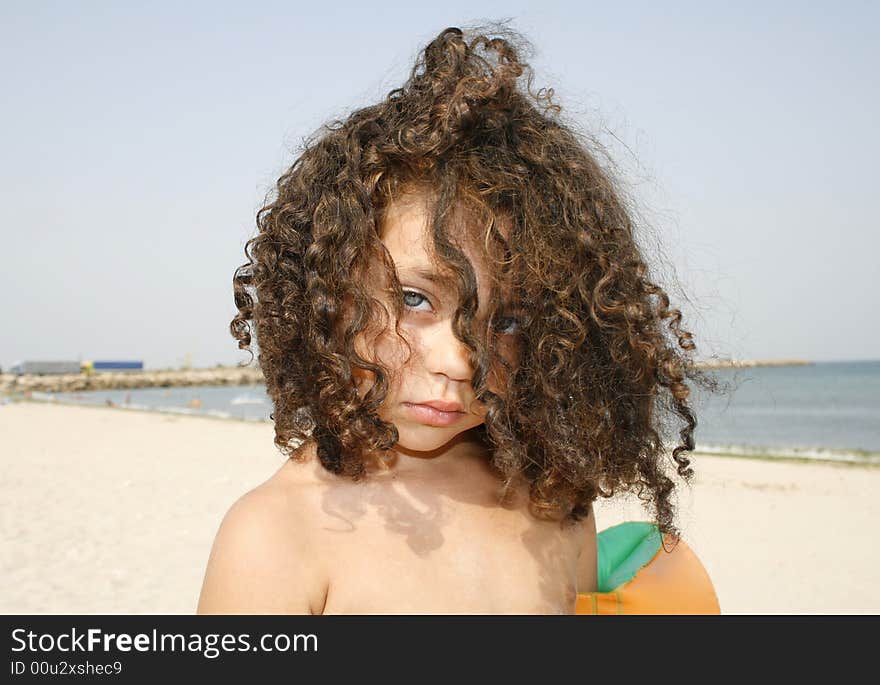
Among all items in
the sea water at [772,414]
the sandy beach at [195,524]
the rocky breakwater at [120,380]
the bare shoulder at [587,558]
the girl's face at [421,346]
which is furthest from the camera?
the rocky breakwater at [120,380]

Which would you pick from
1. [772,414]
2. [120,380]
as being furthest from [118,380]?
[772,414]

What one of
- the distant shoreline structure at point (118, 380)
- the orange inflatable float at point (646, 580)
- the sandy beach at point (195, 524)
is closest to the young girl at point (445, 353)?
the orange inflatable float at point (646, 580)

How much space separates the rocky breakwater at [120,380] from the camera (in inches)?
1638

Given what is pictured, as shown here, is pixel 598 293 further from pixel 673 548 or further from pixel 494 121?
pixel 673 548

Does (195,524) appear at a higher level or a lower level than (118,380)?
higher

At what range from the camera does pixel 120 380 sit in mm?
47156

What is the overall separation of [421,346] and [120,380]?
4955 cm

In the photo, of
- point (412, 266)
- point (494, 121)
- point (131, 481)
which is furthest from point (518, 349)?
point (131, 481)

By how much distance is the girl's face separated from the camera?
156cm

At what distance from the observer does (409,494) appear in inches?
69.6

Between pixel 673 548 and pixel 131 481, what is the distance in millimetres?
8900

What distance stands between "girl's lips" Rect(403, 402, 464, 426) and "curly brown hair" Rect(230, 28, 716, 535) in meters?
0.06

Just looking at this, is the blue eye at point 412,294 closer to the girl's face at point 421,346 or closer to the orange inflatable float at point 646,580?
the girl's face at point 421,346

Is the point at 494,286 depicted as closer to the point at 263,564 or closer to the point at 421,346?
the point at 421,346
